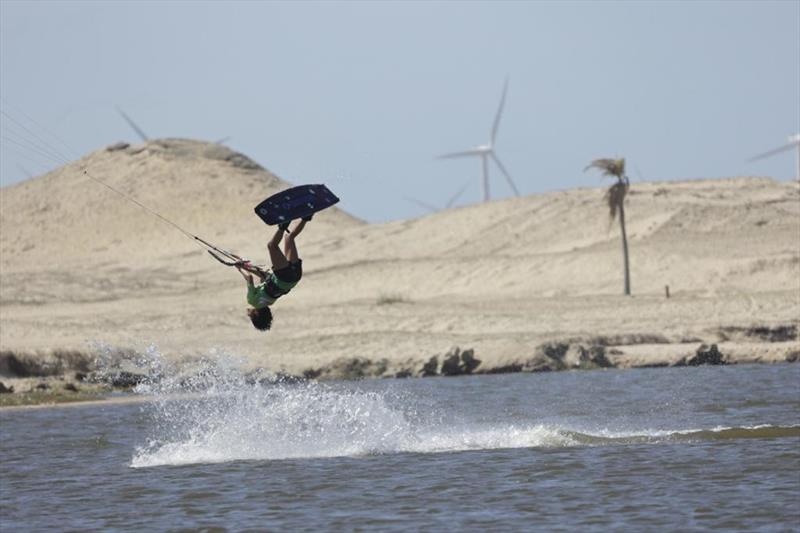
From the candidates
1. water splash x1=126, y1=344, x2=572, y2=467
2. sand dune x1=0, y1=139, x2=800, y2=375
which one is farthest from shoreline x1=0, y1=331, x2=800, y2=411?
water splash x1=126, y1=344, x2=572, y2=467

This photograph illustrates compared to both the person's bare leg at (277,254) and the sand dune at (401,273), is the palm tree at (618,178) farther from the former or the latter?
the person's bare leg at (277,254)

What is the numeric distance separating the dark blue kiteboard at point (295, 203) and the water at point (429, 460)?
2809 millimetres

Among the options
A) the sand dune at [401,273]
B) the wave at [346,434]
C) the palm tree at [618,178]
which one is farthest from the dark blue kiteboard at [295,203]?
the palm tree at [618,178]

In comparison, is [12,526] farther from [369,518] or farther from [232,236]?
[232,236]

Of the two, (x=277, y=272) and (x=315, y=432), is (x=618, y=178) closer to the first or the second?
(x=315, y=432)

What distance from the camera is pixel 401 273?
178ft

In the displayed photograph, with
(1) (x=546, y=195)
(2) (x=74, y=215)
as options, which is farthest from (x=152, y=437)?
(2) (x=74, y=215)

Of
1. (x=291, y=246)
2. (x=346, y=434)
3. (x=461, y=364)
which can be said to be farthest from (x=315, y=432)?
(x=461, y=364)

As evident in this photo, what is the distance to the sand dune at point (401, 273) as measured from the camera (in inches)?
1399

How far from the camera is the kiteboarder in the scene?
15594 mm

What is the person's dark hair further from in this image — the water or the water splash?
the water splash

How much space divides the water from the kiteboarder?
2.00 meters

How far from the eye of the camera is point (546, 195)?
214ft

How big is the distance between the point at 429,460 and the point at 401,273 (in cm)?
3520
